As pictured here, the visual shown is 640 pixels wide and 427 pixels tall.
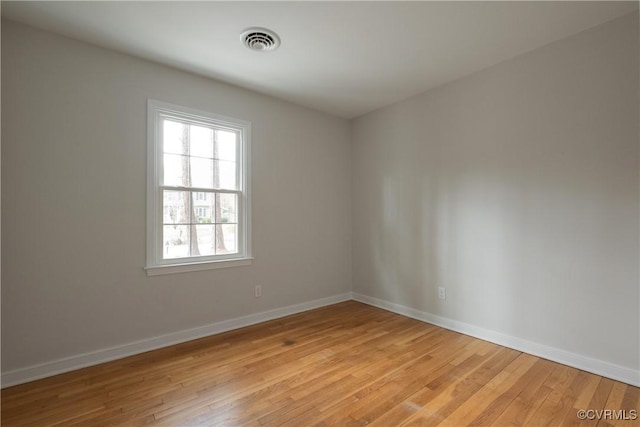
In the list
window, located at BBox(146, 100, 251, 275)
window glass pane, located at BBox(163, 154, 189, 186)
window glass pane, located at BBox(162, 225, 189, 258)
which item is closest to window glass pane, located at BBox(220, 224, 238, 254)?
window, located at BBox(146, 100, 251, 275)

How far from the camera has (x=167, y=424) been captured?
68.2 inches

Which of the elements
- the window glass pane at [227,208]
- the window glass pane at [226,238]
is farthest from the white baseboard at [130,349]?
the window glass pane at [227,208]

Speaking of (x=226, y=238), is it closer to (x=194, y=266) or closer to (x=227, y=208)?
(x=227, y=208)

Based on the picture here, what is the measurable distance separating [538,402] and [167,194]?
10.8ft

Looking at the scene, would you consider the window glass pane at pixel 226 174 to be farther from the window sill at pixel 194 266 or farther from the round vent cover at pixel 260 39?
the round vent cover at pixel 260 39

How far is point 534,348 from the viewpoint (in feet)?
8.46

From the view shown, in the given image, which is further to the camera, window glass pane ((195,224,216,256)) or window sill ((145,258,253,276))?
window glass pane ((195,224,216,256))

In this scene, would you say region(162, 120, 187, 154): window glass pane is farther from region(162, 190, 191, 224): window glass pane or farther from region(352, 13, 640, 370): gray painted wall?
region(352, 13, 640, 370): gray painted wall

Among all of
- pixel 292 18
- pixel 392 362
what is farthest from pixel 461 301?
pixel 292 18

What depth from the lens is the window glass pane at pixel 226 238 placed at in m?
3.20

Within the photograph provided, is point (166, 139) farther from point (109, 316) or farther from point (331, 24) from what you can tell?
point (331, 24)

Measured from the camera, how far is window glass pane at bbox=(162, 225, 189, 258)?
2.87 m

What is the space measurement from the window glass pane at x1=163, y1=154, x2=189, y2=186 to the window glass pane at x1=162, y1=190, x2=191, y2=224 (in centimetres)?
10

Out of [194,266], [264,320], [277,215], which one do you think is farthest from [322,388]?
[277,215]
